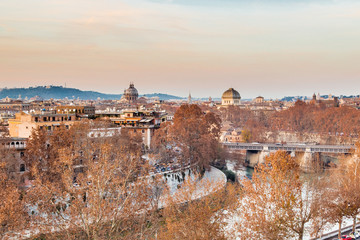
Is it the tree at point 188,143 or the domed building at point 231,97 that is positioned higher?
the domed building at point 231,97

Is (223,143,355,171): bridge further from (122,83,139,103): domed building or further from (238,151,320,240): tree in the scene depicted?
(122,83,139,103): domed building

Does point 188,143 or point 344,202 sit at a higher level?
point 188,143

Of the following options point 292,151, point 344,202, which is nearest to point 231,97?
point 292,151

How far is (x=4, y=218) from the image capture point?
48.7 ft

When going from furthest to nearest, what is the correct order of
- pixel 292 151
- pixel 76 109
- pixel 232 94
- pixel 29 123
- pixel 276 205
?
pixel 232 94 < pixel 76 109 < pixel 292 151 < pixel 29 123 < pixel 276 205

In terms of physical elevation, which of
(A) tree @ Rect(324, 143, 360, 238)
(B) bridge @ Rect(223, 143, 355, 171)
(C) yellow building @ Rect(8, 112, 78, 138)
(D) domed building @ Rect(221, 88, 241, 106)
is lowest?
(B) bridge @ Rect(223, 143, 355, 171)

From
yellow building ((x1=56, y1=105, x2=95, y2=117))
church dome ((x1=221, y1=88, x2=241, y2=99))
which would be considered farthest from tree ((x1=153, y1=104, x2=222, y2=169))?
church dome ((x1=221, y1=88, x2=241, y2=99))

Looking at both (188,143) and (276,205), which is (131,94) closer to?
(188,143)

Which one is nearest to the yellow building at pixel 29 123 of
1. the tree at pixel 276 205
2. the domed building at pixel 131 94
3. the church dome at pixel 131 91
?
the tree at pixel 276 205

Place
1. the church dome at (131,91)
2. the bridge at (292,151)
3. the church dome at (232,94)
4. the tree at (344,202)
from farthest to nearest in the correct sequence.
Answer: the church dome at (131,91) < the church dome at (232,94) < the bridge at (292,151) < the tree at (344,202)

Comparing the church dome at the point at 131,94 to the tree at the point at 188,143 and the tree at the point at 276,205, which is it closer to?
the tree at the point at 188,143

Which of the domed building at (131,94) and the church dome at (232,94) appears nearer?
the church dome at (232,94)

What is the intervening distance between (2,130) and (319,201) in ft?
102

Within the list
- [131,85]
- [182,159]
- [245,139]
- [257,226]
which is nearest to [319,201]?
[257,226]
